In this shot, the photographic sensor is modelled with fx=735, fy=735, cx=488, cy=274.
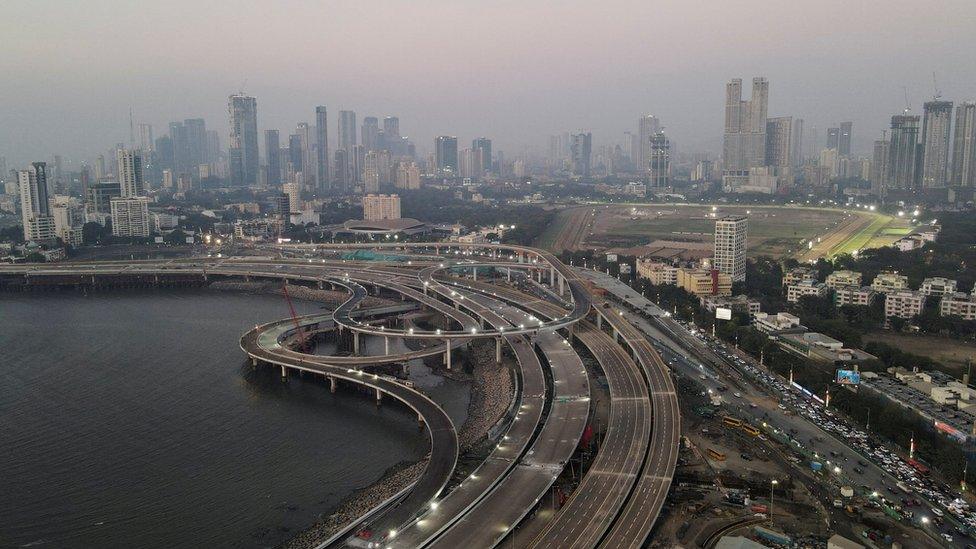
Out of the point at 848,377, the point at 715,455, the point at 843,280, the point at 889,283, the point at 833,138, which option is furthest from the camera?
the point at 833,138

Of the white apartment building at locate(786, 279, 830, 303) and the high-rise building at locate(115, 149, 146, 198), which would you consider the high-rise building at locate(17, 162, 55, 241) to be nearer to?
the high-rise building at locate(115, 149, 146, 198)

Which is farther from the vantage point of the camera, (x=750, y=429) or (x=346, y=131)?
(x=346, y=131)

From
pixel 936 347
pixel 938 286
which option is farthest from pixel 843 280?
pixel 936 347

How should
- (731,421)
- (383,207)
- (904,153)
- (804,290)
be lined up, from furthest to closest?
(904,153), (383,207), (804,290), (731,421)

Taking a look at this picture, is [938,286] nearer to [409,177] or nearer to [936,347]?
[936,347]

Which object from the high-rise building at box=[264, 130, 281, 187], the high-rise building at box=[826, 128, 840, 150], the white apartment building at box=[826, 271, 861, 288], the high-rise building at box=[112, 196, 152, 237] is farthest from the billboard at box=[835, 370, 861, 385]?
the high-rise building at box=[826, 128, 840, 150]

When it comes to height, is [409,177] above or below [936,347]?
above

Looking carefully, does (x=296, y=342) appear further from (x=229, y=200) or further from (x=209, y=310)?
(x=229, y=200)

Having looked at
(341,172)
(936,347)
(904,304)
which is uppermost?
(341,172)
